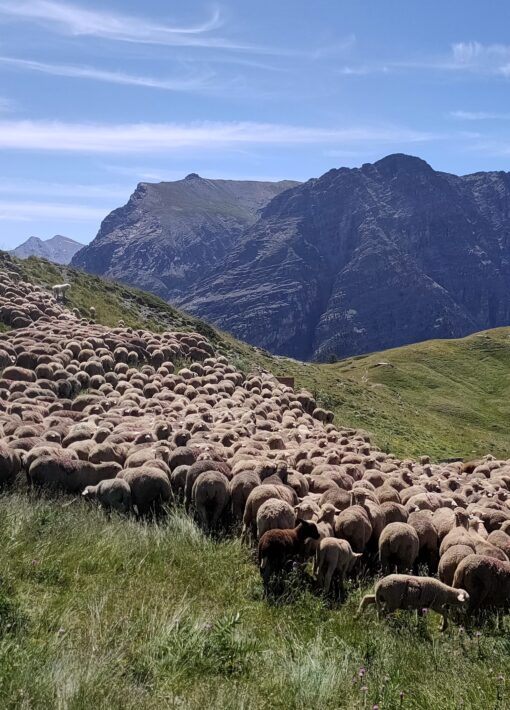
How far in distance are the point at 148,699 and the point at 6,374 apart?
19444mm

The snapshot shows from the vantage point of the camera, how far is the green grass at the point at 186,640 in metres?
6.53

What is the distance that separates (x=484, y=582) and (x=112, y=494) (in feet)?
23.1

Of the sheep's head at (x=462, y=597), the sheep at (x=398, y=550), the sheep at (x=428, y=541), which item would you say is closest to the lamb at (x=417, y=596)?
the sheep's head at (x=462, y=597)

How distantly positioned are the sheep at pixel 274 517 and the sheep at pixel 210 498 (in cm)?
138

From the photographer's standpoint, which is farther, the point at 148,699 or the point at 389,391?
the point at 389,391

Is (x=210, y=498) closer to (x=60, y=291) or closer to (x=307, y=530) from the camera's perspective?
(x=307, y=530)

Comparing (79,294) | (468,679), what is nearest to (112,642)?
(468,679)

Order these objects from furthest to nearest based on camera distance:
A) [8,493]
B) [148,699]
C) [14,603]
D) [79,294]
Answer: [79,294] → [8,493] → [14,603] → [148,699]

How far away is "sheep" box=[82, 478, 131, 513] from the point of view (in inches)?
513

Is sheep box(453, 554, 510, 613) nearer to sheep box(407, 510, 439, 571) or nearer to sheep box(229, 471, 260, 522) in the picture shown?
sheep box(407, 510, 439, 571)

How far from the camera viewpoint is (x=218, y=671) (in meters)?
7.30

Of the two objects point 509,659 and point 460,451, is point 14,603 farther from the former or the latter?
point 460,451

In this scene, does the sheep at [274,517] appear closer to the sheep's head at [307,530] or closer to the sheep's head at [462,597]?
the sheep's head at [307,530]

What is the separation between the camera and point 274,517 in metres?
11.4
